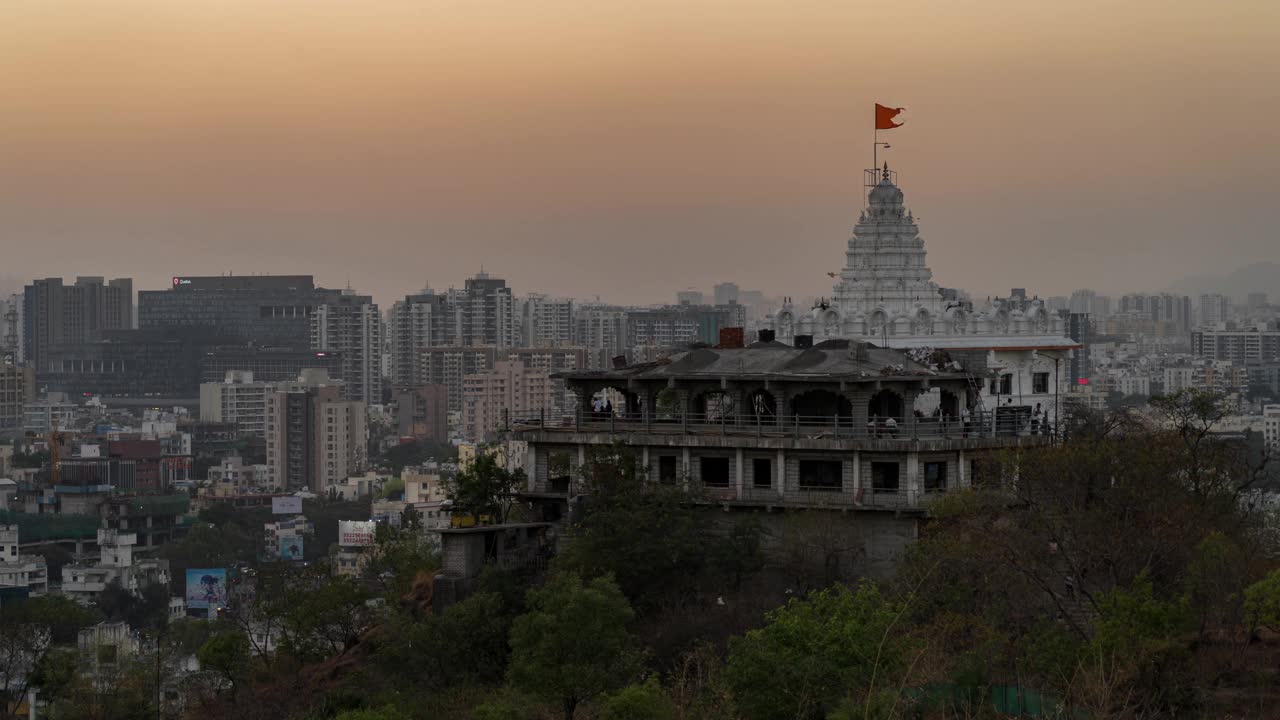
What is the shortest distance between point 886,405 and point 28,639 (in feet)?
73.0

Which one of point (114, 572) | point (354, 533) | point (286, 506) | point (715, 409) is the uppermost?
point (715, 409)

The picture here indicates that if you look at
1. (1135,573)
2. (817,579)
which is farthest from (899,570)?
(1135,573)

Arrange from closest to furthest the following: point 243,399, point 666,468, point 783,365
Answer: point 666,468, point 783,365, point 243,399

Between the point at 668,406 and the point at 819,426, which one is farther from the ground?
the point at 668,406

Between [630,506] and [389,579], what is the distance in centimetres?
626

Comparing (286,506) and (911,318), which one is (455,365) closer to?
(286,506)

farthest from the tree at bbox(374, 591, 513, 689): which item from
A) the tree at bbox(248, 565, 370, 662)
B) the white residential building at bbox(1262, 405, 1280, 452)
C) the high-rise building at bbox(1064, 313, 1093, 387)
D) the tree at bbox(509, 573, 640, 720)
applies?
the white residential building at bbox(1262, 405, 1280, 452)

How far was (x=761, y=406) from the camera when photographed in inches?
1152

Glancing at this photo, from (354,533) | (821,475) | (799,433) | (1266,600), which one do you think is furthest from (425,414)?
(1266,600)

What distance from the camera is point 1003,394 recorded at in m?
36.8

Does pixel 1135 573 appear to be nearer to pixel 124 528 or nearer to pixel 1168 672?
pixel 1168 672

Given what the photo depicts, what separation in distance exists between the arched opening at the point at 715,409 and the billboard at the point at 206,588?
5512 centimetres

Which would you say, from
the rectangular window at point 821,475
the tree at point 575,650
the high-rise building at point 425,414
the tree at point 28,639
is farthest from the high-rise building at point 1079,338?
the tree at point 575,650

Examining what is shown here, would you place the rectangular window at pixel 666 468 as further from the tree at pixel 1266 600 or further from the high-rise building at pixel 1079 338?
the high-rise building at pixel 1079 338
